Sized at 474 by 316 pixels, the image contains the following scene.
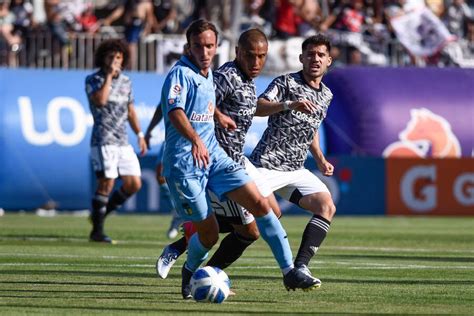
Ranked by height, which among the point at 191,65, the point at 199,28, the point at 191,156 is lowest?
the point at 191,156

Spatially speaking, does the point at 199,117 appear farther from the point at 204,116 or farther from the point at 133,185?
the point at 133,185

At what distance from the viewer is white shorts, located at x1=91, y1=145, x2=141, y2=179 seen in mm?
16891

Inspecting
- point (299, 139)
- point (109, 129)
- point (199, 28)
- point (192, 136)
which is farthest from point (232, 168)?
point (109, 129)

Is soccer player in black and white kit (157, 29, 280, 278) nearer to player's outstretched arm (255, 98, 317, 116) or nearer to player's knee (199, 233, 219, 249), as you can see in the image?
player's outstretched arm (255, 98, 317, 116)

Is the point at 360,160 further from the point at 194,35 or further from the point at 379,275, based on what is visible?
the point at 194,35

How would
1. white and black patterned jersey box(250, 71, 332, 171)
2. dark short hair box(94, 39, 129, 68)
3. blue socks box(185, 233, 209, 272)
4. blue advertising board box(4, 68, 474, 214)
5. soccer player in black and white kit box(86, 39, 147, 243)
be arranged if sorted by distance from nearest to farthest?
blue socks box(185, 233, 209, 272), white and black patterned jersey box(250, 71, 332, 171), dark short hair box(94, 39, 129, 68), soccer player in black and white kit box(86, 39, 147, 243), blue advertising board box(4, 68, 474, 214)

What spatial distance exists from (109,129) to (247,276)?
213 inches

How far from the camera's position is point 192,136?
940 centimetres

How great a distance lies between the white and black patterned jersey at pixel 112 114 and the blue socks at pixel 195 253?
693cm

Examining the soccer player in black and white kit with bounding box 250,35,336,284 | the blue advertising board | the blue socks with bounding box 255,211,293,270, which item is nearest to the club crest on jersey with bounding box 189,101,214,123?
the blue socks with bounding box 255,211,293,270

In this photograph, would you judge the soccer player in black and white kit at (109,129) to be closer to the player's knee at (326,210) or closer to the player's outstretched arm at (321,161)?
the player's outstretched arm at (321,161)

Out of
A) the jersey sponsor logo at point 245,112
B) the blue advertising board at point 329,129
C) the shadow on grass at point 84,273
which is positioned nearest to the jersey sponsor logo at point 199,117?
the jersey sponsor logo at point 245,112

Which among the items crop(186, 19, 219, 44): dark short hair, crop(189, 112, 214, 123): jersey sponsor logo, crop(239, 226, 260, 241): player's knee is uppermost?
crop(186, 19, 219, 44): dark short hair

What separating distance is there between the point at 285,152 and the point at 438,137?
15.0 m
